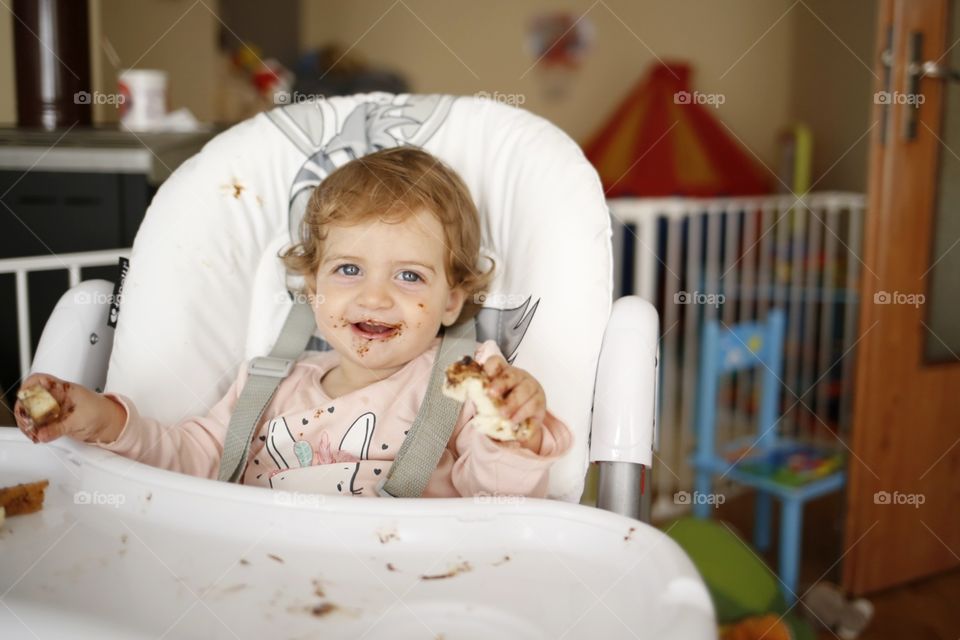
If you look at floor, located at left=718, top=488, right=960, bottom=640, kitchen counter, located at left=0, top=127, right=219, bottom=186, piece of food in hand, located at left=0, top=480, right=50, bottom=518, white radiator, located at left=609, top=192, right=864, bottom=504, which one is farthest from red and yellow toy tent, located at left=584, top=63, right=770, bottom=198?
piece of food in hand, located at left=0, top=480, right=50, bottom=518

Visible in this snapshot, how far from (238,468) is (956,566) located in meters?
1.95

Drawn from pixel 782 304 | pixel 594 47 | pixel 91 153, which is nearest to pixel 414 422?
pixel 91 153

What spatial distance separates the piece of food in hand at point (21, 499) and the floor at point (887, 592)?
153 centimetres

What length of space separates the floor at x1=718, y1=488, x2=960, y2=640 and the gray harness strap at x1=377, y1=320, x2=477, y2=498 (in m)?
1.23

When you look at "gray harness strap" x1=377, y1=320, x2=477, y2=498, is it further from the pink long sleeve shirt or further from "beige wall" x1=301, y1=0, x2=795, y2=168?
"beige wall" x1=301, y1=0, x2=795, y2=168

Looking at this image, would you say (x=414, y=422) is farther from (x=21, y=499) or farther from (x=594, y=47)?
(x=594, y=47)

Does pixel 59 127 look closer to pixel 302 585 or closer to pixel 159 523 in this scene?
pixel 159 523

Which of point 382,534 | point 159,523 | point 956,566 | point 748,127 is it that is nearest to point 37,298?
point 159,523

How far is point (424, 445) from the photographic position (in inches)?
35.9

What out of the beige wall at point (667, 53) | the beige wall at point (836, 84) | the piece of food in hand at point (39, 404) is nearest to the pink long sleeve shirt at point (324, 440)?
the piece of food in hand at point (39, 404)

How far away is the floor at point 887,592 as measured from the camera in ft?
5.98

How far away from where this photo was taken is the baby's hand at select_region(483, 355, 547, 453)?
0.76 metres

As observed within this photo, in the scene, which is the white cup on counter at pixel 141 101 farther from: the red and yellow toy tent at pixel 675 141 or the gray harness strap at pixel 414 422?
the red and yellow toy tent at pixel 675 141

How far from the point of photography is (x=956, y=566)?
2.18 meters
